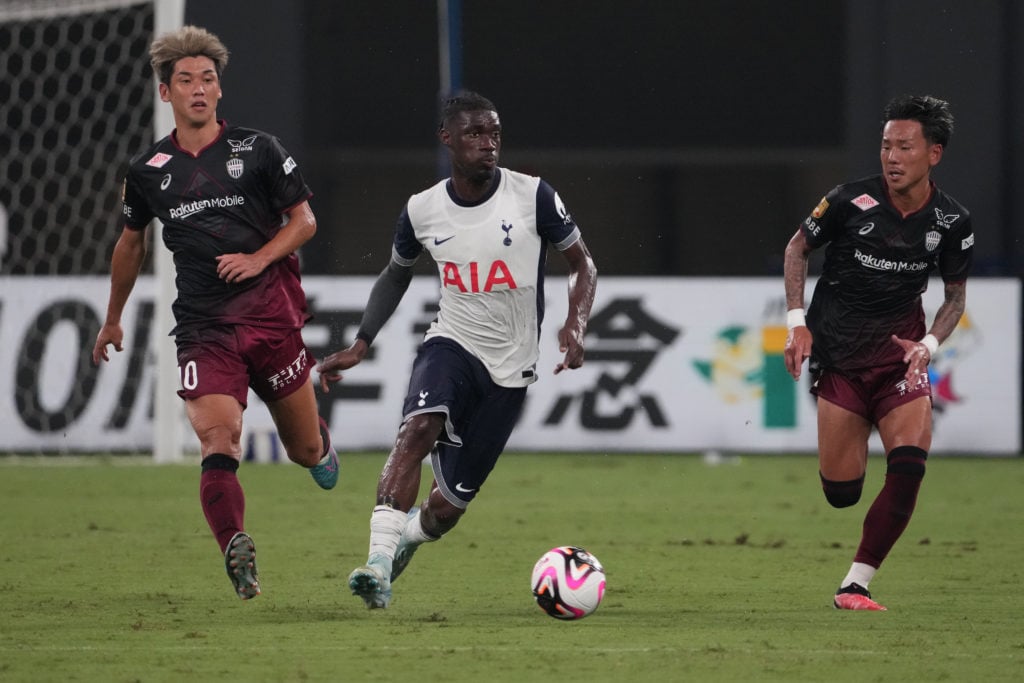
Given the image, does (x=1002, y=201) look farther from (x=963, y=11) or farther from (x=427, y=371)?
(x=427, y=371)

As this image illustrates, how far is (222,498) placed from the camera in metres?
7.02

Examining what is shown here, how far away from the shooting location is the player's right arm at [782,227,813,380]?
737 cm

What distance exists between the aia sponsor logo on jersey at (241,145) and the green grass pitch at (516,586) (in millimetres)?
1902

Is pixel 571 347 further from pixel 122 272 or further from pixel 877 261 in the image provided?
pixel 122 272

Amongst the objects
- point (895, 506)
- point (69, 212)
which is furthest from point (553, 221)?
point (69, 212)

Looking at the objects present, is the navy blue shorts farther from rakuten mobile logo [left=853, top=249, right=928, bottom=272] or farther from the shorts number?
rakuten mobile logo [left=853, top=249, right=928, bottom=272]

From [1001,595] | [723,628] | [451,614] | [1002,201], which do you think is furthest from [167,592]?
[1002,201]

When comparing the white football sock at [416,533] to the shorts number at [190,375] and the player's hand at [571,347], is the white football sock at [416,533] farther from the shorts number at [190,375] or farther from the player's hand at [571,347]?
the shorts number at [190,375]

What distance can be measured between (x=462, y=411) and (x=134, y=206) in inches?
65.4

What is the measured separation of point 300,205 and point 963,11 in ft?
41.3

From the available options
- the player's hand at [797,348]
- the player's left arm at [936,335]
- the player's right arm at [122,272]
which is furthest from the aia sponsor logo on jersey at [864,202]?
the player's right arm at [122,272]

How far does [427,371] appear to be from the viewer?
732 cm

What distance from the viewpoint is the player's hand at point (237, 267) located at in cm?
733

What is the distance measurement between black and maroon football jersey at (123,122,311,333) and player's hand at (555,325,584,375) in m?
1.29
